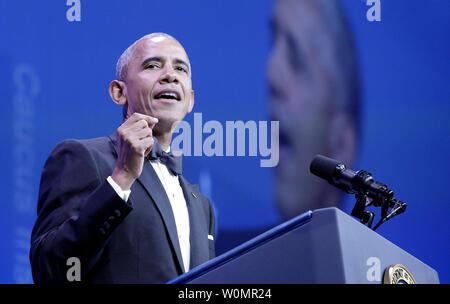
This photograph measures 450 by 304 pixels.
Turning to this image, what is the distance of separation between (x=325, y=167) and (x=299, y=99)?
127 cm

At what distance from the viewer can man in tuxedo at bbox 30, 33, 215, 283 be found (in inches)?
63.3

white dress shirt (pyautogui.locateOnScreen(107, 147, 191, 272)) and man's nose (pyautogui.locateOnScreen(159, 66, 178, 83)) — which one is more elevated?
man's nose (pyautogui.locateOnScreen(159, 66, 178, 83))

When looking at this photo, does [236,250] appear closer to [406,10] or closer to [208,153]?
[208,153]

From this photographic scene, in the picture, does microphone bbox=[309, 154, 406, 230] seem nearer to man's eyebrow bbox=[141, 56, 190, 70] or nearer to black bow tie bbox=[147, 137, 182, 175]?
black bow tie bbox=[147, 137, 182, 175]

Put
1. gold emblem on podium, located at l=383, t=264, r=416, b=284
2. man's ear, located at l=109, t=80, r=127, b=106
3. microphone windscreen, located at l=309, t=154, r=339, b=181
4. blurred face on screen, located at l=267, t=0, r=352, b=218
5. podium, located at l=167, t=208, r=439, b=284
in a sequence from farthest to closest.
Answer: blurred face on screen, located at l=267, t=0, r=352, b=218, man's ear, located at l=109, t=80, r=127, b=106, microphone windscreen, located at l=309, t=154, r=339, b=181, gold emblem on podium, located at l=383, t=264, r=416, b=284, podium, located at l=167, t=208, r=439, b=284

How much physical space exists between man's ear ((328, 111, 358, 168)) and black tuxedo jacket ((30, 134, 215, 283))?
122cm

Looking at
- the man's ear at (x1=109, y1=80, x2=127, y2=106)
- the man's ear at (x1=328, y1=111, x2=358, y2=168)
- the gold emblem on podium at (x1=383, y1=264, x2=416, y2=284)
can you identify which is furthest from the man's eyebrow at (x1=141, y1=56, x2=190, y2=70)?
the gold emblem on podium at (x1=383, y1=264, x2=416, y2=284)

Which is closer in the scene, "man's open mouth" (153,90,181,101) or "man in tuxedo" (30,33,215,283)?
"man in tuxedo" (30,33,215,283)

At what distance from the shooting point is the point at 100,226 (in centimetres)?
159

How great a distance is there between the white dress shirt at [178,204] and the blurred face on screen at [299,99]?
88 cm

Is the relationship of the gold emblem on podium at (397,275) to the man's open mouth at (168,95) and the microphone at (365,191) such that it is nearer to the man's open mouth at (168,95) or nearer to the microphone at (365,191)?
the microphone at (365,191)

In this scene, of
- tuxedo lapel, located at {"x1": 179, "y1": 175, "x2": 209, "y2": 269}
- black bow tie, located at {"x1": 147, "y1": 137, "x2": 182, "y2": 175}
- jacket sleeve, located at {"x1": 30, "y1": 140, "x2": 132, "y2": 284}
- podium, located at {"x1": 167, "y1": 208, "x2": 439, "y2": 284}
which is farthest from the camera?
black bow tie, located at {"x1": 147, "y1": 137, "x2": 182, "y2": 175}

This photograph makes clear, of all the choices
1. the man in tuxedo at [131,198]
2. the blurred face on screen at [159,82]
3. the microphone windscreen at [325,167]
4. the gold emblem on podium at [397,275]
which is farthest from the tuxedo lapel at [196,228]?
the gold emblem on podium at [397,275]
